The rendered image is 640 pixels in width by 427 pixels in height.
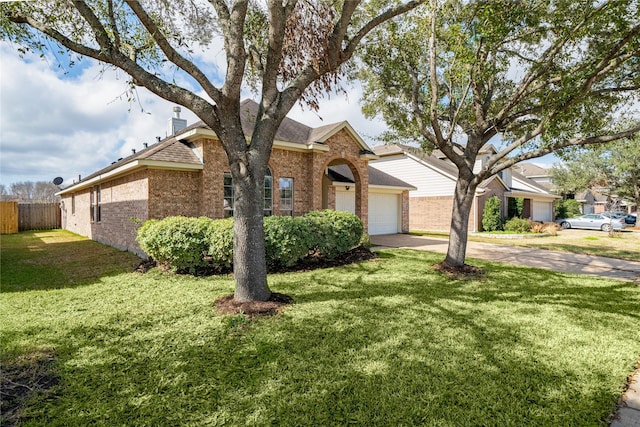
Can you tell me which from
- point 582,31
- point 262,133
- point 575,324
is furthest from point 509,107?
point 262,133

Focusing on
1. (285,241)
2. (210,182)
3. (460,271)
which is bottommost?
Result: (460,271)

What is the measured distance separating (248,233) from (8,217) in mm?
25489

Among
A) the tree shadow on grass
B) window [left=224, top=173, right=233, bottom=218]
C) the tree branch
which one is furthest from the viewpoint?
window [left=224, top=173, right=233, bottom=218]

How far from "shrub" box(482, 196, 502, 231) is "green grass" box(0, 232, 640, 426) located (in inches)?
651

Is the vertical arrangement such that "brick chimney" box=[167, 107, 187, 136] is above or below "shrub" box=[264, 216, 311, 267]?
above

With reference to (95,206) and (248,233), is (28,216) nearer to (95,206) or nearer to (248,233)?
(95,206)

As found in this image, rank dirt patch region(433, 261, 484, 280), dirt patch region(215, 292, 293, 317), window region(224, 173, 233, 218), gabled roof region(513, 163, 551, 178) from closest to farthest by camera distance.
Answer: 1. dirt patch region(215, 292, 293, 317)
2. dirt patch region(433, 261, 484, 280)
3. window region(224, 173, 233, 218)
4. gabled roof region(513, 163, 551, 178)

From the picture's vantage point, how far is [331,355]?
406 centimetres

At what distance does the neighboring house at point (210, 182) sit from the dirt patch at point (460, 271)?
6275 millimetres

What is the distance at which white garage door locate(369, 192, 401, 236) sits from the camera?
763 inches

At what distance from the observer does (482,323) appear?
206 inches

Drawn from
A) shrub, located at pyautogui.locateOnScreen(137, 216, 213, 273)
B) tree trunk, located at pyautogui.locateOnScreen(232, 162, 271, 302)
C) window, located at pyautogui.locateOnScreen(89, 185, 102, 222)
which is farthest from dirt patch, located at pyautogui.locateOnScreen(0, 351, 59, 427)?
window, located at pyautogui.locateOnScreen(89, 185, 102, 222)

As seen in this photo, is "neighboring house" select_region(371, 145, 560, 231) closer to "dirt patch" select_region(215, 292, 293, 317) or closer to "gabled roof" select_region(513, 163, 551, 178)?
"gabled roof" select_region(513, 163, 551, 178)

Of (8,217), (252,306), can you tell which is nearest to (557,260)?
(252,306)
